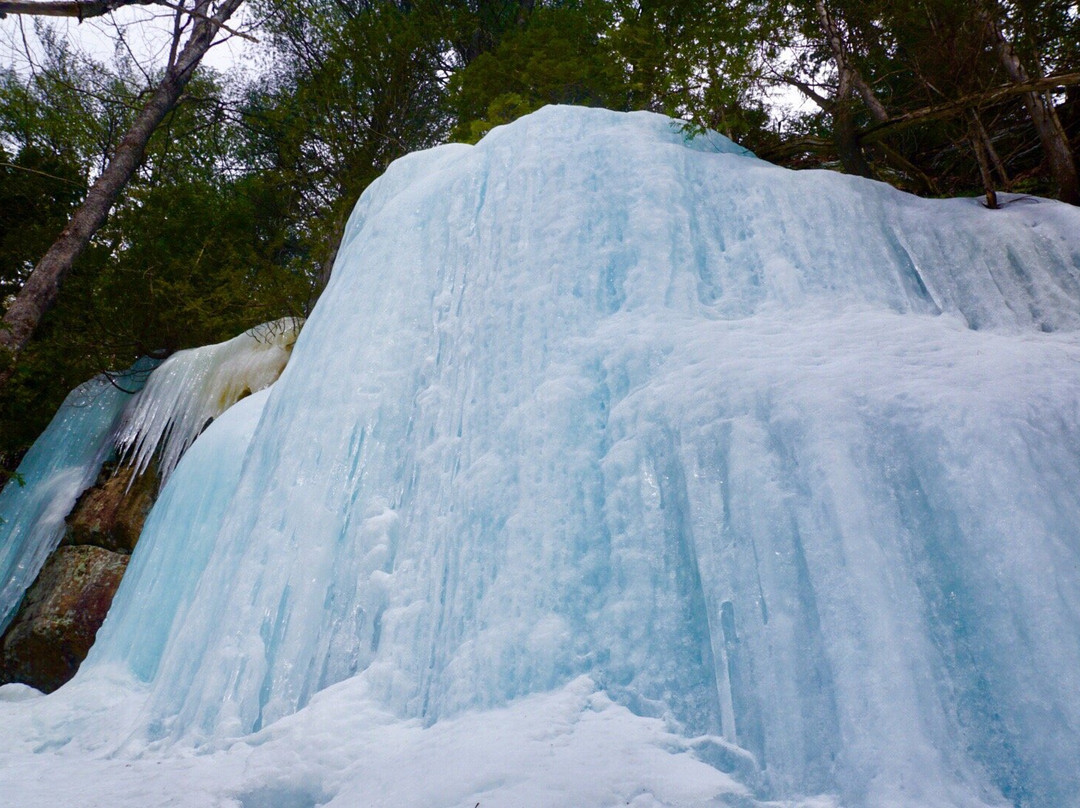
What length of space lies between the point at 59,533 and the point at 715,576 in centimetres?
665

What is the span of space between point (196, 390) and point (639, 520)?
18.3 feet

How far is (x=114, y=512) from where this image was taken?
6387 mm

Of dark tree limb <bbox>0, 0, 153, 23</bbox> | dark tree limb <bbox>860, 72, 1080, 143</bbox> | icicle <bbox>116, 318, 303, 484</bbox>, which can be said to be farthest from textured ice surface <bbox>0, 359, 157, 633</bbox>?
dark tree limb <bbox>860, 72, 1080, 143</bbox>

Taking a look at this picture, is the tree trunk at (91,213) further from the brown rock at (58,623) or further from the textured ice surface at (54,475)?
the brown rock at (58,623)

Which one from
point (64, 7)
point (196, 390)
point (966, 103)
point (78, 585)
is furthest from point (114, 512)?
point (966, 103)

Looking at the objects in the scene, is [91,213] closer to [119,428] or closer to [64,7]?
[119,428]

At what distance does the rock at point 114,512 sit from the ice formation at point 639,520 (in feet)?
8.06

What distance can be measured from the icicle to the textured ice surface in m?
0.36

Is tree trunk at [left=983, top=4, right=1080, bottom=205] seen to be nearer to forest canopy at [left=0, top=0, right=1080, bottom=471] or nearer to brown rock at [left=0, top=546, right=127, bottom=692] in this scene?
forest canopy at [left=0, top=0, right=1080, bottom=471]

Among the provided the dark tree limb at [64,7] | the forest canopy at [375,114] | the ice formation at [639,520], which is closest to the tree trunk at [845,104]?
the forest canopy at [375,114]

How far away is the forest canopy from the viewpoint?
176 inches

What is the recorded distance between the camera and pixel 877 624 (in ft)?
5.77

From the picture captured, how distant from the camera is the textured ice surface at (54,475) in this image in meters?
6.33

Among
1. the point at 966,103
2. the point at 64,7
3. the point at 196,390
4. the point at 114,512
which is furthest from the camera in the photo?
the point at 196,390
